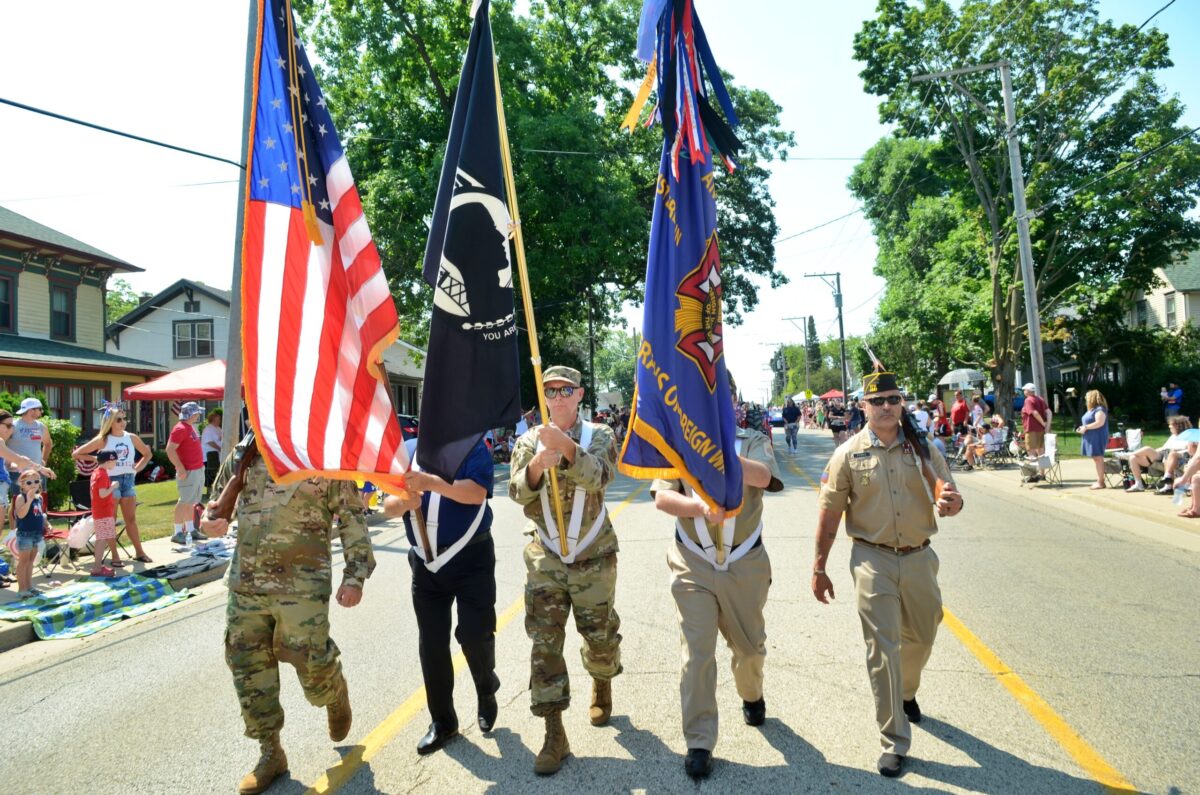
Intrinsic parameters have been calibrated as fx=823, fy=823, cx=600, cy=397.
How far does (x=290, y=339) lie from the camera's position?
171 inches

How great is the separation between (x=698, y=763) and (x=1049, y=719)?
2.05 metres

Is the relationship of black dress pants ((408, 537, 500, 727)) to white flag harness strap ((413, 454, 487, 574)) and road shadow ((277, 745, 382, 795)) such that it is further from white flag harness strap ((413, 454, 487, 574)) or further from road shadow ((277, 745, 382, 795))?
road shadow ((277, 745, 382, 795))

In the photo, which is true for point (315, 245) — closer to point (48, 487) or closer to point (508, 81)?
point (48, 487)

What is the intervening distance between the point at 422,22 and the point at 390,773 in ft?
103

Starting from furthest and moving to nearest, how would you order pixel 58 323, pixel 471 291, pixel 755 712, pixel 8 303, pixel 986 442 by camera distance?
pixel 58 323, pixel 8 303, pixel 986 442, pixel 755 712, pixel 471 291

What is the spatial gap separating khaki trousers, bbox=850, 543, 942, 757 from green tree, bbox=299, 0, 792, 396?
2271 centimetres

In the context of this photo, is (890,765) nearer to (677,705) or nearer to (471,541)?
(677,705)

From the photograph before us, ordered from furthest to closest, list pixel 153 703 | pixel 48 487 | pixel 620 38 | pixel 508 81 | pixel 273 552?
1. pixel 620 38
2. pixel 508 81
3. pixel 48 487
4. pixel 153 703
5. pixel 273 552

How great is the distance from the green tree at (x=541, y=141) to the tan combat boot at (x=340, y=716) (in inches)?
911

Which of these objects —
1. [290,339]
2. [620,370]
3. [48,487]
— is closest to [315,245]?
[290,339]

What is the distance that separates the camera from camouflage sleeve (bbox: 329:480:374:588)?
13.8ft

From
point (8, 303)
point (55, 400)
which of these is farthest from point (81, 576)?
point (8, 303)

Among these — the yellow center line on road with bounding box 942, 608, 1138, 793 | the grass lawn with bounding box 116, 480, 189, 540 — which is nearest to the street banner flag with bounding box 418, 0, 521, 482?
the yellow center line on road with bounding box 942, 608, 1138, 793

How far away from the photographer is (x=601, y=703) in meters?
4.63
